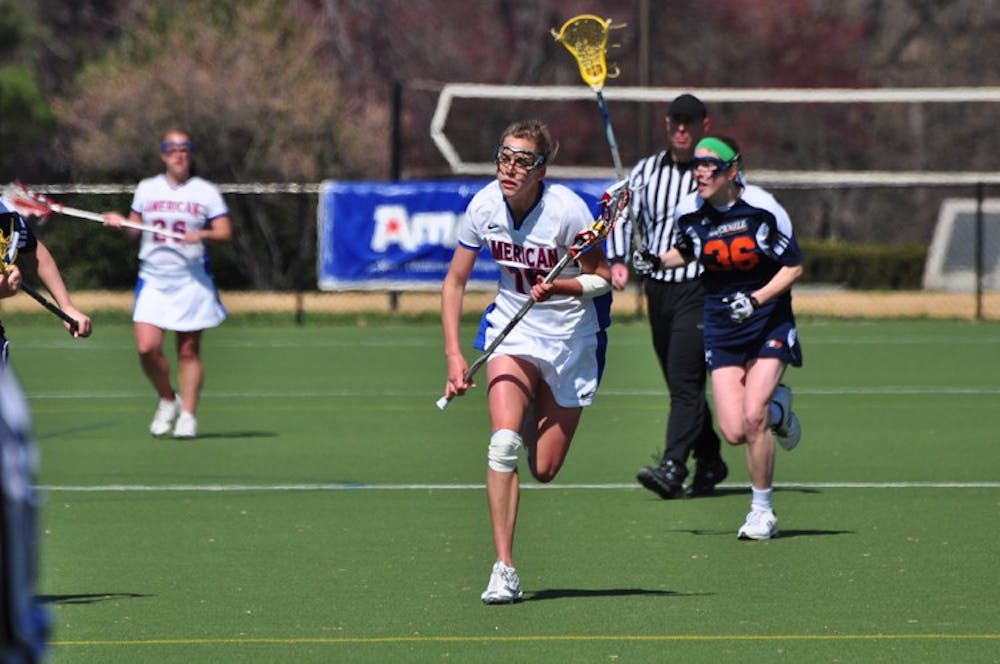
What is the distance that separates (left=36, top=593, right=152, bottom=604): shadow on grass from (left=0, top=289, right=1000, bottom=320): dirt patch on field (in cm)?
1963

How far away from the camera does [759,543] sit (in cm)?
985

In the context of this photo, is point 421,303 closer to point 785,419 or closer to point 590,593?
point 785,419

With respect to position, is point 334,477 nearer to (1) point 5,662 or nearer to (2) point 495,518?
(2) point 495,518

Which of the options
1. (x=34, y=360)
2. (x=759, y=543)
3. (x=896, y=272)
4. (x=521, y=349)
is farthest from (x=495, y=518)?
(x=896, y=272)

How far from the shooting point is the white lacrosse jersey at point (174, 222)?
48.6ft

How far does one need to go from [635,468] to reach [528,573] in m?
4.08

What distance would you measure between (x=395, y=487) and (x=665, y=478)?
1.62 m

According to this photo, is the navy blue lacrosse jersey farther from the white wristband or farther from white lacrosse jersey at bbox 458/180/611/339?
the white wristband

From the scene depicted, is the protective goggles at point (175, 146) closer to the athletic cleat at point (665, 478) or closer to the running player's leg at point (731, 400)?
the athletic cleat at point (665, 478)

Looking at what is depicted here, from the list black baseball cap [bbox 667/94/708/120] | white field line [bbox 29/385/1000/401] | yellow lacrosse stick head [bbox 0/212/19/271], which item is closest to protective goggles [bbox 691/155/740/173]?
black baseball cap [bbox 667/94/708/120]

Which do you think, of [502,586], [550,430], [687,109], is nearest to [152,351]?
[687,109]

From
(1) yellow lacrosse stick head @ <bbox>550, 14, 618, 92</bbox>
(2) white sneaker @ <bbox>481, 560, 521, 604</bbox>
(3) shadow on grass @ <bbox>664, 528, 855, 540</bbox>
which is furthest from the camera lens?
(1) yellow lacrosse stick head @ <bbox>550, 14, 618, 92</bbox>

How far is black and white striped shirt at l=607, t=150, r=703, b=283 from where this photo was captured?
1143 cm

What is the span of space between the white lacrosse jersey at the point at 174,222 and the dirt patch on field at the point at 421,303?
13.2 m
